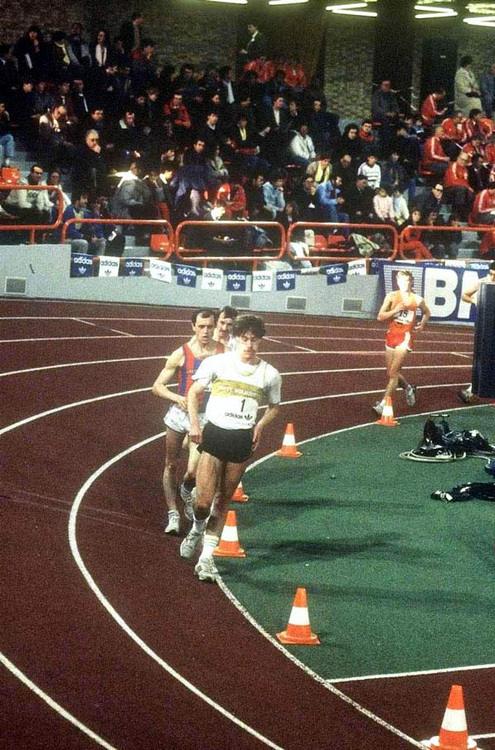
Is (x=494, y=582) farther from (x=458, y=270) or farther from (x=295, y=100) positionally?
(x=295, y=100)

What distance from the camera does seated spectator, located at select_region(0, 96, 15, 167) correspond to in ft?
81.6

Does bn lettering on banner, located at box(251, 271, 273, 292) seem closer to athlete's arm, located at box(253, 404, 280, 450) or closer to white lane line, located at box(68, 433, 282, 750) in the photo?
white lane line, located at box(68, 433, 282, 750)

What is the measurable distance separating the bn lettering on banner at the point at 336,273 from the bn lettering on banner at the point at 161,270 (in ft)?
10.4

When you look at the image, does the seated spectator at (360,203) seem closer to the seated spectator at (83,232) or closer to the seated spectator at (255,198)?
the seated spectator at (255,198)

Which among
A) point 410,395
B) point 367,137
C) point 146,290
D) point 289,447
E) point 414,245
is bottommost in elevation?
point 289,447

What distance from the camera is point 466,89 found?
1400 inches

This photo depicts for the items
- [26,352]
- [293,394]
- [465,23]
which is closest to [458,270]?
[293,394]

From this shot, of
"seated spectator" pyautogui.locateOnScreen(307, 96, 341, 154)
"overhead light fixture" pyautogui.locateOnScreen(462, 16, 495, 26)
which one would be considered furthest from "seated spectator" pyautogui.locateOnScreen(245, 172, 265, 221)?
"overhead light fixture" pyautogui.locateOnScreen(462, 16, 495, 26)

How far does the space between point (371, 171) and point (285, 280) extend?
4987 millimetres

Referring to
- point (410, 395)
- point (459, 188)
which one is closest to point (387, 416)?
point (410, 395)

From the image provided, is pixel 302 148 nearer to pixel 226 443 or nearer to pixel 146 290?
pixel 146 290

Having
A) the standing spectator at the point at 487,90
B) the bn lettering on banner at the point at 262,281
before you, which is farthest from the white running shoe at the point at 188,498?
the standing spectator at the point at 487,90

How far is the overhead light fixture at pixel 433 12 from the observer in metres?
36.4

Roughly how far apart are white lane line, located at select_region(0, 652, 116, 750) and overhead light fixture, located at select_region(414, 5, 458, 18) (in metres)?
30.2
